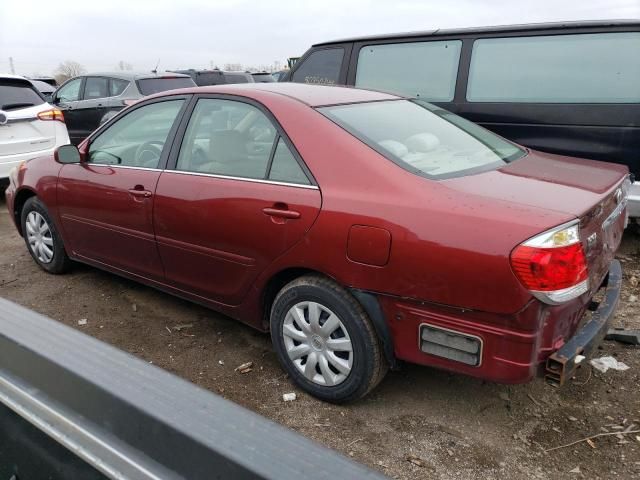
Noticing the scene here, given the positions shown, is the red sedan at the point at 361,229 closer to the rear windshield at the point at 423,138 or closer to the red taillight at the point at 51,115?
the rear windshield at the point at 423,138

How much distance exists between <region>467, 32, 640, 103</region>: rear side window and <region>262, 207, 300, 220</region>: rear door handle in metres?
2.81

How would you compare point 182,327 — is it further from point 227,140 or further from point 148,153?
point 227,140

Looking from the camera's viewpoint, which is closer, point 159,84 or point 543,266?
point 543,266

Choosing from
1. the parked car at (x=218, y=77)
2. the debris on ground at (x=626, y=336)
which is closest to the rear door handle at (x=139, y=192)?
the debris on ground at (x=626, y=336)

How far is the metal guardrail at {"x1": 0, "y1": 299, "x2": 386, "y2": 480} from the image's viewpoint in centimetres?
102

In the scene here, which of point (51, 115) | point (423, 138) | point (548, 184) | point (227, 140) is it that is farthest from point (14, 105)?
point (548, 184)

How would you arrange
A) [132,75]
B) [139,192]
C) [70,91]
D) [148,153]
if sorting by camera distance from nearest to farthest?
1. [139,192]
2. [148,153]
3. [132,75]
4. [70,91]

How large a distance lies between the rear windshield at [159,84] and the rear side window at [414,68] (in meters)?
5.06

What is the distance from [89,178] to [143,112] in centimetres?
58

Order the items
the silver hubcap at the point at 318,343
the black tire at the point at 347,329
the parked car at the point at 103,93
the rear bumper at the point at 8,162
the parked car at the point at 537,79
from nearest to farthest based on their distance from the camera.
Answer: the black tire at the point at 347,329 < the silver hubcap at the point at 318,343 < the parked car at the point at 537,79 < the rear bumper at the point at 8,162 < the parked car at the point at 103,93

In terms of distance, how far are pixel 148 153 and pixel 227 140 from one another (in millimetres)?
667

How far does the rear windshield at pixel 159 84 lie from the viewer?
30.9 ft

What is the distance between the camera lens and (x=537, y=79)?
15.0ft

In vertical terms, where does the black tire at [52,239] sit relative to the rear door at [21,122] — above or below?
→ below
